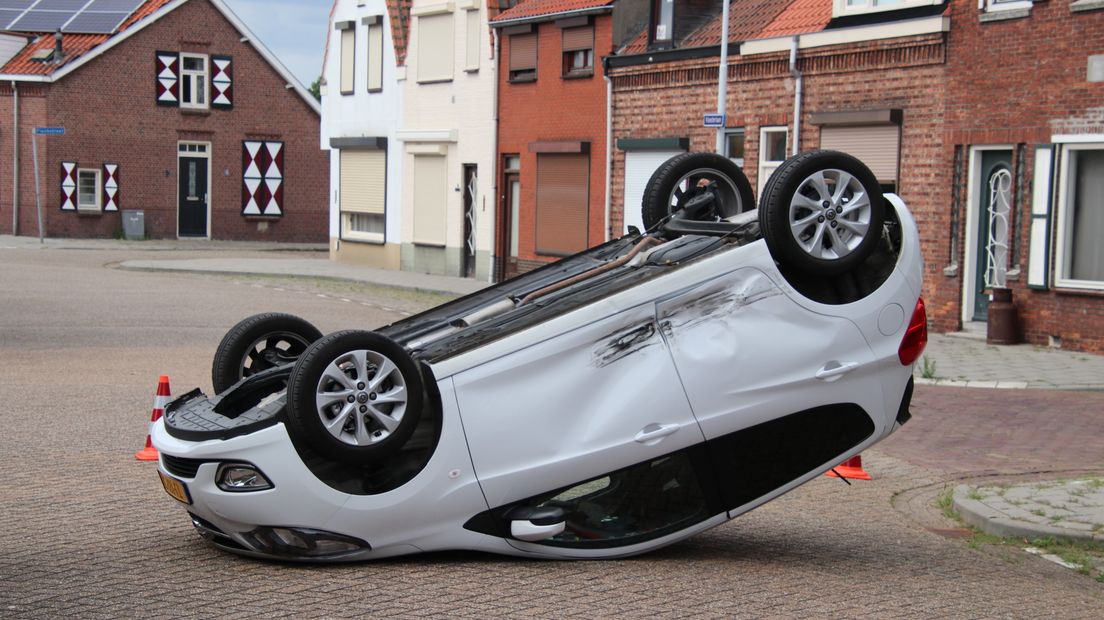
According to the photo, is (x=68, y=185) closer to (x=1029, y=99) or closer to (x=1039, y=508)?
(x=1029, y=99)

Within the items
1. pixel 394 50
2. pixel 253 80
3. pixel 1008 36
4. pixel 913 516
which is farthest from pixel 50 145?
pixel 913 516

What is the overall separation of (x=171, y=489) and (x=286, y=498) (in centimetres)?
68

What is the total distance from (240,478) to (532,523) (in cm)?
132

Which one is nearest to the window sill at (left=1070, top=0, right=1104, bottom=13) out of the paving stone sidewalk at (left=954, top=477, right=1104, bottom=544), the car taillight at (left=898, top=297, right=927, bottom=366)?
the paving stone sidewalk at (left=954, top=477, right=1104, bottom=544)

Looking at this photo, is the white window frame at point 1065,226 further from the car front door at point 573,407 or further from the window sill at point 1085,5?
the car front door at point 573,407

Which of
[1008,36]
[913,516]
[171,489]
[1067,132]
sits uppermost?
[1008,36]

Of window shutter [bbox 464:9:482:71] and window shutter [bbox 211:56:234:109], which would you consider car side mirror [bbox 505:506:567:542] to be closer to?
window shutter [bbox 464:9:482:71]

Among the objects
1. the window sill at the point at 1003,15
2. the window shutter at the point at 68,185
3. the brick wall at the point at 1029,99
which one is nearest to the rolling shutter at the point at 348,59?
the window shutter at the point at 68,185

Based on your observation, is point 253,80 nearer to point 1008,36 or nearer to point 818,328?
point 1008,36

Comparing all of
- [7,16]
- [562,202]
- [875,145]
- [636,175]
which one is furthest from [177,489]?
[7,16]

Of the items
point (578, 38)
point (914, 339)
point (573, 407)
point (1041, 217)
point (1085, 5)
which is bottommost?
point (573, 407)

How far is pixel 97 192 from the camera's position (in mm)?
47500

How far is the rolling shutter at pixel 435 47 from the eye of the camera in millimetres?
34938

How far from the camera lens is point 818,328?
661 centimetres
